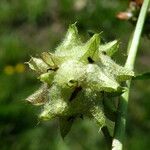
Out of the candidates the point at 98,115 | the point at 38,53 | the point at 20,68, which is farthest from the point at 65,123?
the point at 20,68

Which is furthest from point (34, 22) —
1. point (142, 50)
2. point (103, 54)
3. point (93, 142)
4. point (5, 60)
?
point (103, 54)

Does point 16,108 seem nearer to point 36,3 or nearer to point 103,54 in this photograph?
point 36,3

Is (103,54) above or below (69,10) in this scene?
below

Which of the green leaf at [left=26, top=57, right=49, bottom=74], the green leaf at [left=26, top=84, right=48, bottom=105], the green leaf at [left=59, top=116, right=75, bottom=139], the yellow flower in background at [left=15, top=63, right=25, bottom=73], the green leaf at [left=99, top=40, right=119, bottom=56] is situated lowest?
the green leaf at [left=59, top=116, right=75, bottom=139]

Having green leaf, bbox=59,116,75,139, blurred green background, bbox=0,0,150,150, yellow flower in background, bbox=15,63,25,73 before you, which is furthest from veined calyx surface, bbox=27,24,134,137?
yellow flower in background, bbox=15,63,25,73

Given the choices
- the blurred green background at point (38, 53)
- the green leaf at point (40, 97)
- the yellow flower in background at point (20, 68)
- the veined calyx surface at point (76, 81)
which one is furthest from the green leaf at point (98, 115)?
the yellow flower in background at point (20, 68)

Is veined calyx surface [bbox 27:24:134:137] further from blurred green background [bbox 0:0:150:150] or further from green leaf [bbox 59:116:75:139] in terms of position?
blurred green background [bbox 0:0:150:150]
